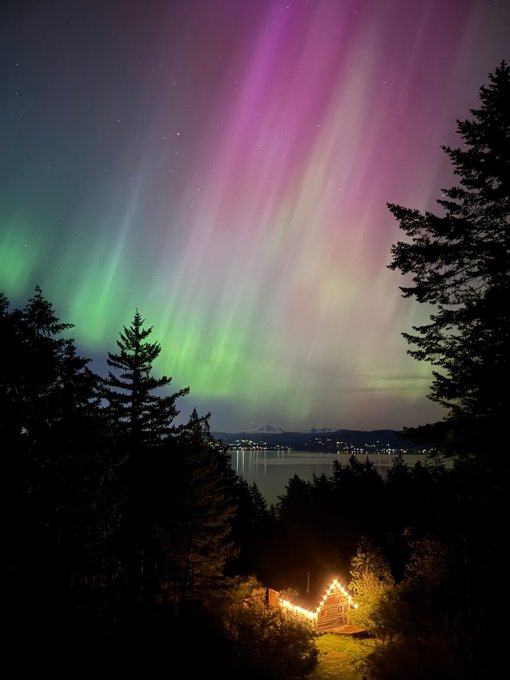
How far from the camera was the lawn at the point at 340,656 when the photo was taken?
693 inches

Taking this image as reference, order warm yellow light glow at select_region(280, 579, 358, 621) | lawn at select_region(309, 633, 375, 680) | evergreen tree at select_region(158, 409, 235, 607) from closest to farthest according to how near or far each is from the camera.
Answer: lawn at select_region(309, 633, 375, 680) → evergreen tree at select_region(158, 409, 235, 607) → warm yellow light glow at select_region(280, 579, 358, 621)

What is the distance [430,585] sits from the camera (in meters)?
20.1

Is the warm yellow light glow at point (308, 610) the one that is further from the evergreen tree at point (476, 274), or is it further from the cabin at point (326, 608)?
the evergreen tree at point (476, 274)

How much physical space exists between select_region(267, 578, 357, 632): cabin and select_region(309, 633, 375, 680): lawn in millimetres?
1238

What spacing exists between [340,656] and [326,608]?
21.6 ft

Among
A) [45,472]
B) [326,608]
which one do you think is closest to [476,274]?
[45,472]

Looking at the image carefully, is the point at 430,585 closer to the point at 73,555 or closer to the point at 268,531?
the point at 73,555

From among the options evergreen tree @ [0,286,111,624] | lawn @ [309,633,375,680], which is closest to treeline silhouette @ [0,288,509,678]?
evergreen tree @ [0,286,111,624]

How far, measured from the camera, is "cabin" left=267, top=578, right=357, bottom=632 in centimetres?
2552

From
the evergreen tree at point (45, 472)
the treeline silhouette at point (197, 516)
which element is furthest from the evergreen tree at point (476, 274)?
the evergreen tree at point (45, 472)

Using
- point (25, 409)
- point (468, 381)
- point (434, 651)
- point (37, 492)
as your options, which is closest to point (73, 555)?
point (37, 492)

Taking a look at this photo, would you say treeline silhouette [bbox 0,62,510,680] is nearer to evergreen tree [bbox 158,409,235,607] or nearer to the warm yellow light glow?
evergreen tree [bbox 158,409,235,607]

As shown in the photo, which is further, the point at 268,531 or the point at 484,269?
the point at 268,531

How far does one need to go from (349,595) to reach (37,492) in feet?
73.4
